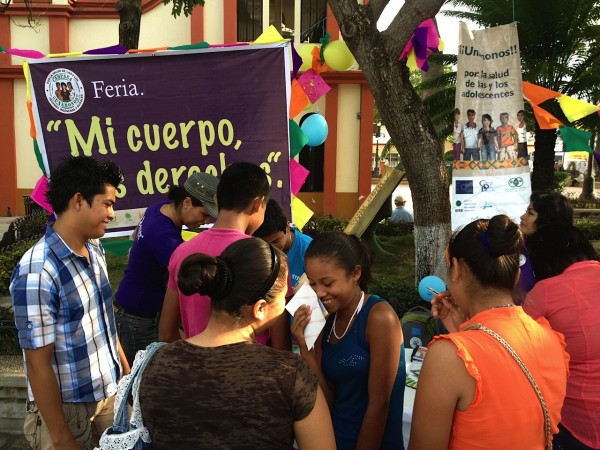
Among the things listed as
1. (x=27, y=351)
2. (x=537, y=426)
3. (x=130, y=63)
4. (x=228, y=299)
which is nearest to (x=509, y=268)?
(x=537, y=426)

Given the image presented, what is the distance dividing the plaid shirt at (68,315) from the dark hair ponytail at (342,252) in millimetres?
937

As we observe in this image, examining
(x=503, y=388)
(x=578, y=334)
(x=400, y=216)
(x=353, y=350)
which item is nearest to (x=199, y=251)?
(x=353, y=350)

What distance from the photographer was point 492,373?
1.53 meters

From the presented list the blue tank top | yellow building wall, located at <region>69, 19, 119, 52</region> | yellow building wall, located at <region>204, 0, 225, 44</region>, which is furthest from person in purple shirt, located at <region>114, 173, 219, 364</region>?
yellow building wall, located at <region>69, 19, 119, 52</region>

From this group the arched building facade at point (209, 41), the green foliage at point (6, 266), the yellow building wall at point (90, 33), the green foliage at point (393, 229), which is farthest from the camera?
the yellow building wall at point (90, 33)

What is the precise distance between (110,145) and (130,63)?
2.11 feet

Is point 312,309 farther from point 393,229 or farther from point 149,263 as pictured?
point 393,229

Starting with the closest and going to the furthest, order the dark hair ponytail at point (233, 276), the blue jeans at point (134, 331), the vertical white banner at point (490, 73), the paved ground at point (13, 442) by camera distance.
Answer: the dark hair ponytail at point (233, 276)
the blue jeans at point (134, 331)
the paved ground at point (13, 442)
the vertical white banner at point (490, 73)

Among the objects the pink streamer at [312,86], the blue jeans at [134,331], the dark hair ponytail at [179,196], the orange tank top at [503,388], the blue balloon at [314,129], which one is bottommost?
the blue jeans at [134,331]

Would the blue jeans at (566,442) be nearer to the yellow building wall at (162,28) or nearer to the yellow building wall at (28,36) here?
the yellow building wall at (162,28)

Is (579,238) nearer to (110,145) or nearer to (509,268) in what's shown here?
(509,268)

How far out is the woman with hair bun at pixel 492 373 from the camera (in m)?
1.53

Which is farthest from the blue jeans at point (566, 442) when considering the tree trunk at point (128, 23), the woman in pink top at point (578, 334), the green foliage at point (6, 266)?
the green foliage at point (6, 266)

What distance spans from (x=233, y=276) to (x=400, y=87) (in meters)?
3.29
